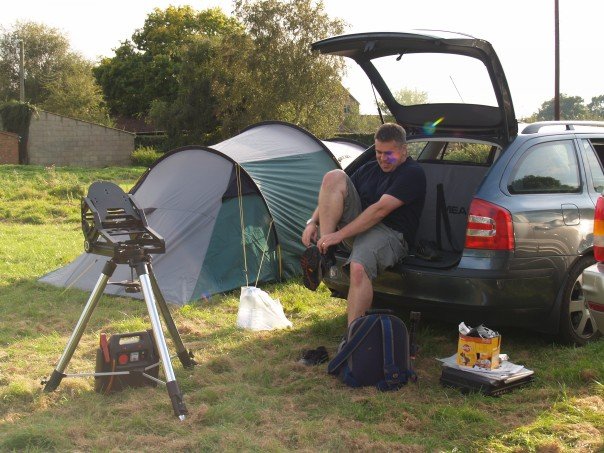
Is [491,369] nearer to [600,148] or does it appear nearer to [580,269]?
[580,269]

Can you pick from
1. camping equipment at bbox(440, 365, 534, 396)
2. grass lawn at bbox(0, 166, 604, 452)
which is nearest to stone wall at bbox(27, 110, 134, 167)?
grass lawn at bbox(0, 166, 604, 452)

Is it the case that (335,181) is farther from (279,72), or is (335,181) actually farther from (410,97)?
(279,72)

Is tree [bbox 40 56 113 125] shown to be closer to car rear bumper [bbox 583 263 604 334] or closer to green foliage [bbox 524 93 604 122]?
green foliage [bbox 524 93 604 122]

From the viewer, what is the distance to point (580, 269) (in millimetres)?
5422

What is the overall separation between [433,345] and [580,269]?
3.97 ft

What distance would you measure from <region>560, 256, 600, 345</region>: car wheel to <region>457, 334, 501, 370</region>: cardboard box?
2.75ft

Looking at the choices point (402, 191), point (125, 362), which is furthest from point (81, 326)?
point (402, 191)

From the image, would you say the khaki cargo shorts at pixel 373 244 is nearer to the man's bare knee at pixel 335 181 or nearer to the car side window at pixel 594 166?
the man's bare knee at pixel 335 181

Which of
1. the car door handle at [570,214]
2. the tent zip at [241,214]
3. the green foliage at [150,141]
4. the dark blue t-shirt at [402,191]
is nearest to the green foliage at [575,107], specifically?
the green foliage at [150,141]

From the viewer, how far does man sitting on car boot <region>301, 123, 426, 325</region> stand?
5262 millimetres

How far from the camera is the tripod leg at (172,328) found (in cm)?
485

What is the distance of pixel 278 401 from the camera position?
15.2ft

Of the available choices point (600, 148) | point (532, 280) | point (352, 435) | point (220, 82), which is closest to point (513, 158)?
point (532, 280)

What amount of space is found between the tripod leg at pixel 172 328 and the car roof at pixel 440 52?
2.32 meters
